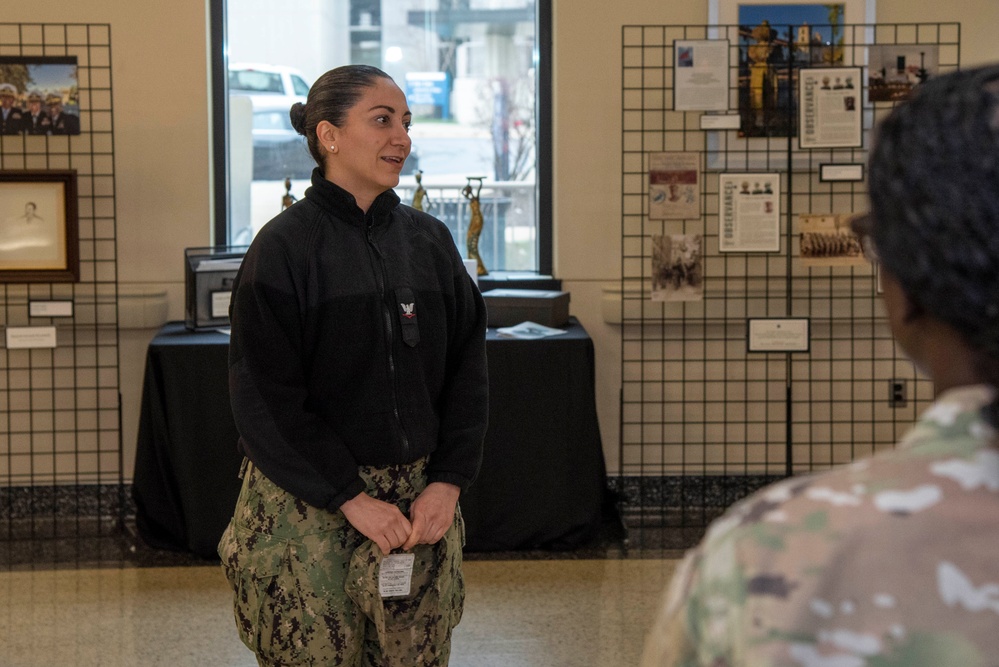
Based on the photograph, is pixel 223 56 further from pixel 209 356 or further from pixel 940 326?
pixel 940 326

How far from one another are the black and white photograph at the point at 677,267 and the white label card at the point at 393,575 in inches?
111

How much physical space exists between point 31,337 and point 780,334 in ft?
9.19

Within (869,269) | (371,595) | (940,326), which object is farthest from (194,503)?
(940,326)

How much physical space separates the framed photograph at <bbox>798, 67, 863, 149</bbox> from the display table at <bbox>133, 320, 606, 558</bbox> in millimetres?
1191

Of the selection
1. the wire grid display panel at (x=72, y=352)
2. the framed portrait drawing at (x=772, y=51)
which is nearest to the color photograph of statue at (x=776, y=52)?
the framed portrait drawing at (x=772, y=51)

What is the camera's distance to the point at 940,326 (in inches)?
28.5

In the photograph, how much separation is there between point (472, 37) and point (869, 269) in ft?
6.32

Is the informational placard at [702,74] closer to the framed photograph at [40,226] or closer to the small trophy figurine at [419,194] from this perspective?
the small trophy figurine at [419,194]

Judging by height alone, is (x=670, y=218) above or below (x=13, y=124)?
below

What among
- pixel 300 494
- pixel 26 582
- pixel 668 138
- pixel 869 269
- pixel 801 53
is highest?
pixel 801 53

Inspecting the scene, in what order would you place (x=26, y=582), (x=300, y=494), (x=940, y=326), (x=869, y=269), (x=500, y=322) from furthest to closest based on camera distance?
(x=869, y=269) → (x=500, y=322) → (x=26, y=582) → (x=300, y=494) → (x=940, y=326)

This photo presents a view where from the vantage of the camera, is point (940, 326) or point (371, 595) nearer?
point (940, 326)

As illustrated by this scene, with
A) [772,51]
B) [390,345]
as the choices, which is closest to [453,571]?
[390,345]

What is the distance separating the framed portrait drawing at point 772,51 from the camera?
4707 millimetres
